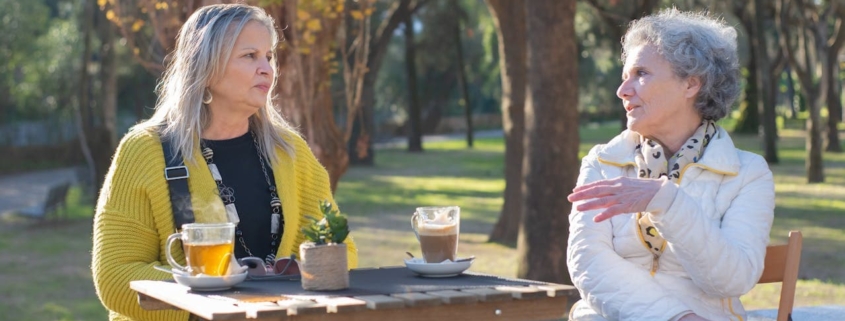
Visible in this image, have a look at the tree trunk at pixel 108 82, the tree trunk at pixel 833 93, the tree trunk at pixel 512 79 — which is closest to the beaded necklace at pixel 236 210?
the tree trunk at pixel 512 79

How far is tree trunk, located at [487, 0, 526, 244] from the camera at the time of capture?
46.7 feet

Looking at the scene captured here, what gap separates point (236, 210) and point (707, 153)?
163 cm

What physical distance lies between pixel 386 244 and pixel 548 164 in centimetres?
584

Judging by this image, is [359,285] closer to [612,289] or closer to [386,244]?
[612,289]

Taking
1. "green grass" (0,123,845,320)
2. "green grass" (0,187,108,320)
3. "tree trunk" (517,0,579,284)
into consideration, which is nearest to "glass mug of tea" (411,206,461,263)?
"tree trunk" (517,0,579,284)

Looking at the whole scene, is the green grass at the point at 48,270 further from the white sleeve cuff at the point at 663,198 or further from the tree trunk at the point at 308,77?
the white sleeve cuff at the point at 663,198

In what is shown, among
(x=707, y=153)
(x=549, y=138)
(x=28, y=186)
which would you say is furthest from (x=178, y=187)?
(x=28, y=186)

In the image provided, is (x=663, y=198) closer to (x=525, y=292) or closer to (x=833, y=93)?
(x=525, y=292)

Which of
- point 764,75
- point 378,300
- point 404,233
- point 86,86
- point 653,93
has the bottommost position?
point 404,233

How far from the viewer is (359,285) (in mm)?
3406

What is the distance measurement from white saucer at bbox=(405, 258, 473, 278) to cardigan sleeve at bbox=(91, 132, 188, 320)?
0.85 meters

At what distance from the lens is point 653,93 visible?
4.09m

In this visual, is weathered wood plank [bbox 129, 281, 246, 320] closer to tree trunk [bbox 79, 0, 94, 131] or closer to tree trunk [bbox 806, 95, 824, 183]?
tree trunk [bbox 79, 0, 94, 131]

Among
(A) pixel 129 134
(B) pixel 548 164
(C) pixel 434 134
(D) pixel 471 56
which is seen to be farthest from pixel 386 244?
(C) pixel 434 134
